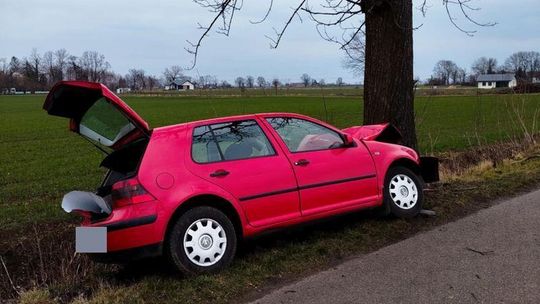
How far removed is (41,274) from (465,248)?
4288 mm

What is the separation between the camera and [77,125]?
17.2 feet

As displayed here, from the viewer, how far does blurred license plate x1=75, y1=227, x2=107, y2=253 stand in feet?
15.2

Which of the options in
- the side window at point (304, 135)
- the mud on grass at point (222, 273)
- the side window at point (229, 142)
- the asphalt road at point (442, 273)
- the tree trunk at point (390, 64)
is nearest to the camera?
the asphalt road at point (442, 273)

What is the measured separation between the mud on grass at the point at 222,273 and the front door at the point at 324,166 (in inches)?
11.3

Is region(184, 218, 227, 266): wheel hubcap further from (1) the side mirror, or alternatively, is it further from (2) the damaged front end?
(2) the damaged front end

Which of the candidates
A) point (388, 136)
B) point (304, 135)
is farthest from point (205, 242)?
point (388, 136)

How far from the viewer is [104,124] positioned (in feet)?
17.0

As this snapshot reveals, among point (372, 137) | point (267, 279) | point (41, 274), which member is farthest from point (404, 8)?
point (41, 274)

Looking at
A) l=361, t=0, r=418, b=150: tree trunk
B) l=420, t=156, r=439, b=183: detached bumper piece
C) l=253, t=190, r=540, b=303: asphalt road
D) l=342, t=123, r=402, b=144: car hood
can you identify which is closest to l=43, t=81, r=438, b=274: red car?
l=342, t=123, r=402, b=144: car hood

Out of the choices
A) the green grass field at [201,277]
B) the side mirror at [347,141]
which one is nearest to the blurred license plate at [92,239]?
the green grass field at [201,277]

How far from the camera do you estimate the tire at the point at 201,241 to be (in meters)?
4.79

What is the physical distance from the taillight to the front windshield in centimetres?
60

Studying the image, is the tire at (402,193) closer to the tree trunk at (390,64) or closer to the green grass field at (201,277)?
the green grass field at (201,277)

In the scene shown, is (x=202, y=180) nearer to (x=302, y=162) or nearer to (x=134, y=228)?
(x=134, y=228)
